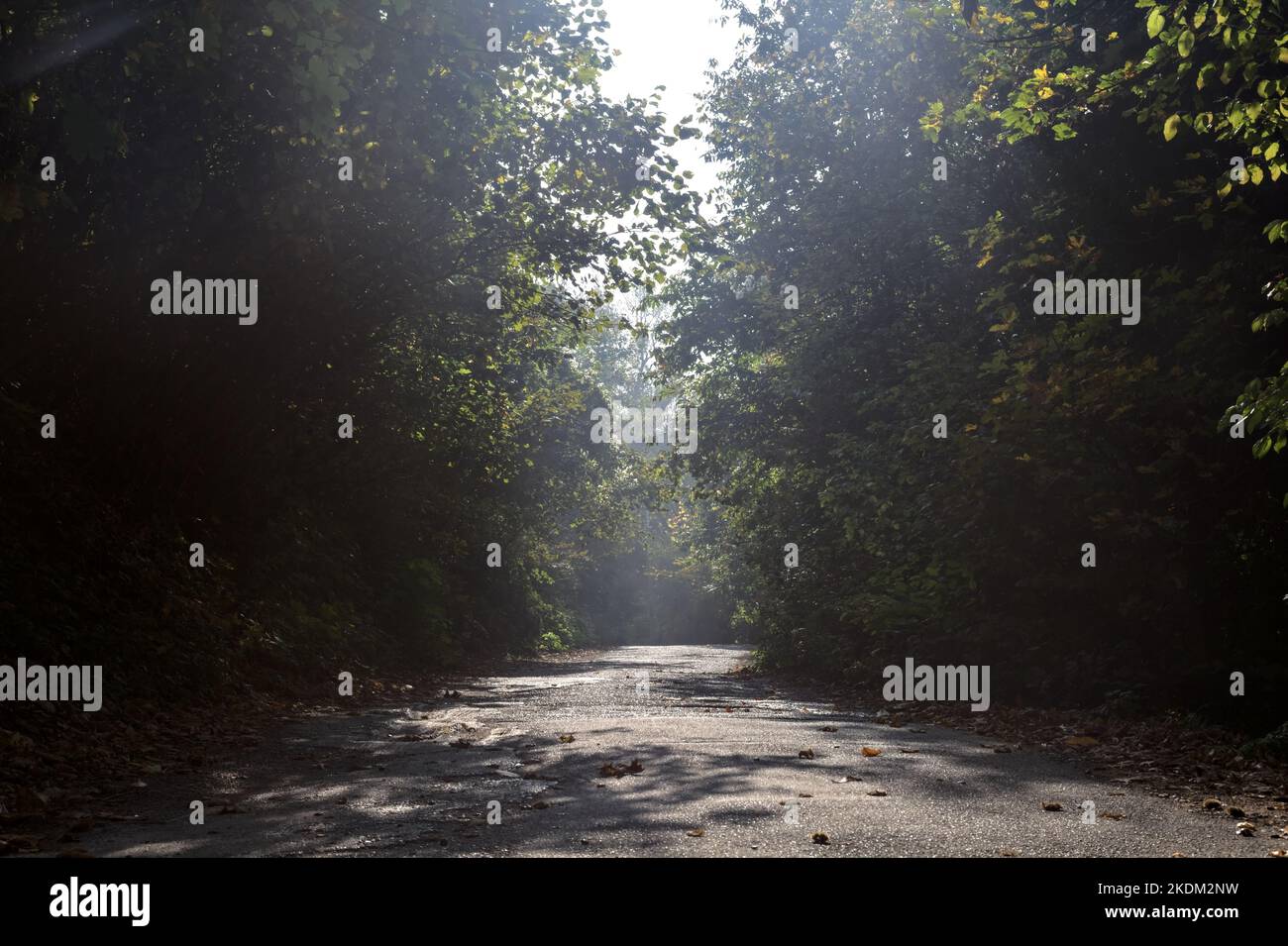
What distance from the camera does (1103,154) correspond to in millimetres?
14406

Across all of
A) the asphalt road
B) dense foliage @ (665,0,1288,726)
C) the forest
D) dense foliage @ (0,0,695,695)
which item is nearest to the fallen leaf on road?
the asphalt road

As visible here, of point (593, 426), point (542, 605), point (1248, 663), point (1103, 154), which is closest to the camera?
point (1248, 663)

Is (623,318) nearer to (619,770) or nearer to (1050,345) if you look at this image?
(1050,345)

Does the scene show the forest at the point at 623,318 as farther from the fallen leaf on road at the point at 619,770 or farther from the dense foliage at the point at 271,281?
the fallen leaf on road at the point at 619,770

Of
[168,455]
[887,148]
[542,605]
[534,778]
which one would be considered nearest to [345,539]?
[168,455]

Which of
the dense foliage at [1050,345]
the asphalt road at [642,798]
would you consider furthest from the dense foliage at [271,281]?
the dense foliage at [1050,345]

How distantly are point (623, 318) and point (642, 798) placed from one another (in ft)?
50.5

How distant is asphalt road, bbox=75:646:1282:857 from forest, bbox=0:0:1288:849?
1.80 metres

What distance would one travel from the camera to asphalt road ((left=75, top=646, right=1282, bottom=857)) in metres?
6.60

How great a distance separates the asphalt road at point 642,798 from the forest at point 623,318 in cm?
180

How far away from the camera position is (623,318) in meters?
22.7

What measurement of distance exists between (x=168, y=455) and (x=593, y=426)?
29.9 m

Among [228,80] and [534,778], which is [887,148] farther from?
[534,778]

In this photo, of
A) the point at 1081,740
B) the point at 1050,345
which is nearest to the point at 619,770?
the point at 1081,740
